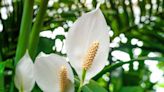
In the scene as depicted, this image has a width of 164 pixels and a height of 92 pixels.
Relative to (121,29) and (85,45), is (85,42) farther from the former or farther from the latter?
(121,29)

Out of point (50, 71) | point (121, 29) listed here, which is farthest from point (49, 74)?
point (121, 29)

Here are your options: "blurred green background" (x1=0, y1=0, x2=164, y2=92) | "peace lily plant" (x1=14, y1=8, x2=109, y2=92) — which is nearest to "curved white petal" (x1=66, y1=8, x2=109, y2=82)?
"peace lily plant" (x1=14, y1=8, x2=109, y2=92)

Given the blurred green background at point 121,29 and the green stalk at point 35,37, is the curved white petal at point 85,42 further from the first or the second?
the blurred green background at point 121,29

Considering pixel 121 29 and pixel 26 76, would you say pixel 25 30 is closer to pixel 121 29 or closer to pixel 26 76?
pixel 26 76

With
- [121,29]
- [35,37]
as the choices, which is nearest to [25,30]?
[35,37]

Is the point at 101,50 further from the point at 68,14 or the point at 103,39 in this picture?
the point at 68,14

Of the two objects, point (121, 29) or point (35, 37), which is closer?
point (35, 37)
